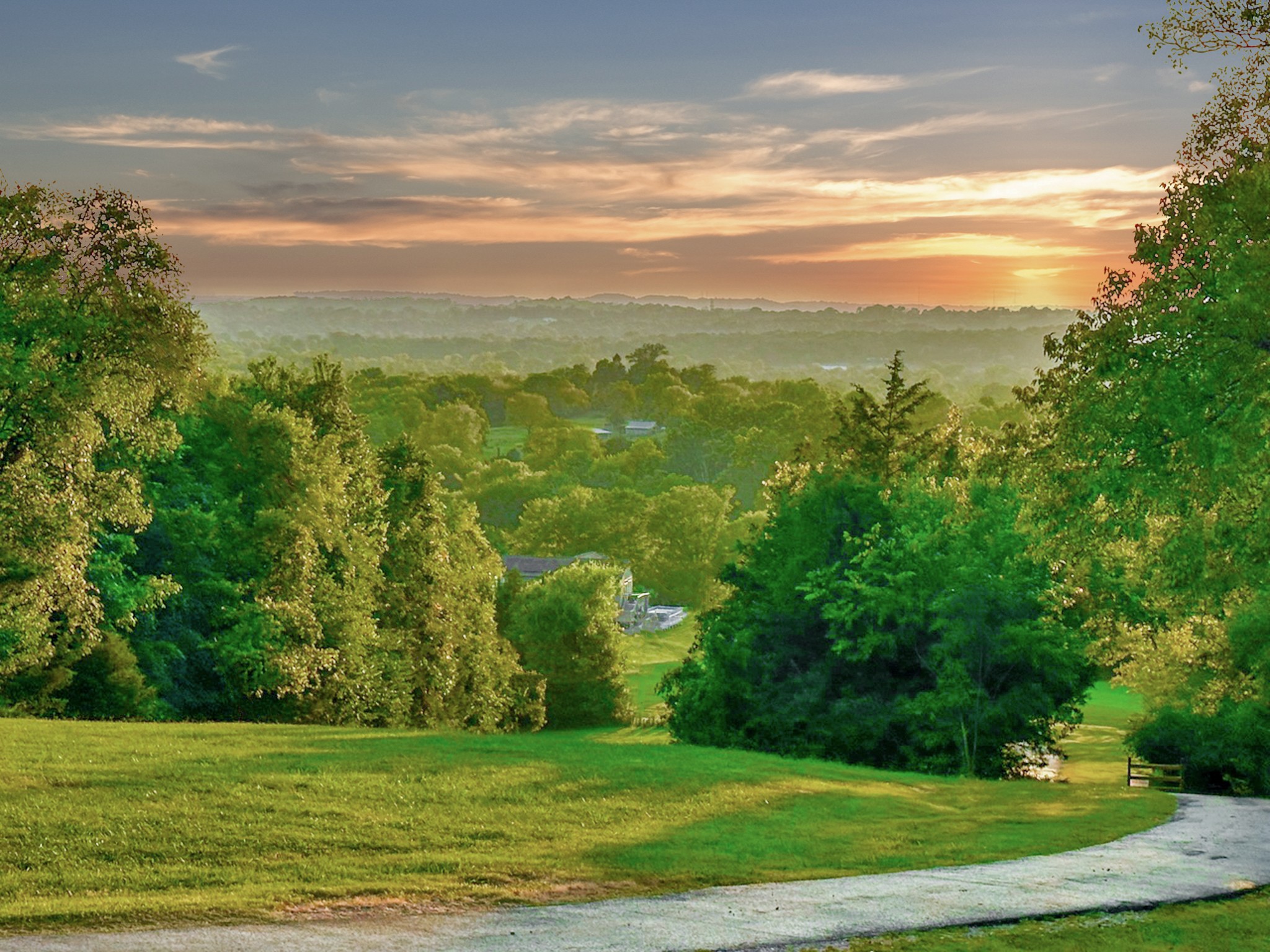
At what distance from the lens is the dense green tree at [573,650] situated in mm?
67875

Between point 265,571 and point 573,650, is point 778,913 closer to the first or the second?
point 265,571

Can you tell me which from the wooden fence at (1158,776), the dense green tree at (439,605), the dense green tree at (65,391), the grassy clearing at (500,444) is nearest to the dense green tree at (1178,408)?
the wooden fence at (1158,776)

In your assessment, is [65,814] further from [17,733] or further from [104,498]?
[104,498]

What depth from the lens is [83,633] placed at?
109 ft

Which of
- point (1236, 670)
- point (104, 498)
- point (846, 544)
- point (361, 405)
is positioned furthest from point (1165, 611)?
point (361, 405)

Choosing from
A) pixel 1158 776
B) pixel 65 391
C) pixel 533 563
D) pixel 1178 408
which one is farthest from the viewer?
pixel 533 563

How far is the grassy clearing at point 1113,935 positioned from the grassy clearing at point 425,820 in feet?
11.8

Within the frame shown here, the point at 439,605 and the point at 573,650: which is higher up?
the point at 439,605

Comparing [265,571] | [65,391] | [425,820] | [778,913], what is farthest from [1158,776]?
[65,391]

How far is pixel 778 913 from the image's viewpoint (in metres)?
15.3

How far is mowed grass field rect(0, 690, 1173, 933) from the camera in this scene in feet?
51.9

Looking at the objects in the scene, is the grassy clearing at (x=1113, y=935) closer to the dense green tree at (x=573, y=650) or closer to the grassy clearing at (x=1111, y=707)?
the grassy clearing at (x=1111, y=707)

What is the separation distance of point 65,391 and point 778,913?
916 inches

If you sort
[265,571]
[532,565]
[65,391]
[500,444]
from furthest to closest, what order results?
[500,444]
[532,565]
[265,571]
[65,391]
